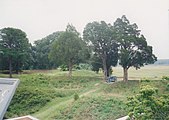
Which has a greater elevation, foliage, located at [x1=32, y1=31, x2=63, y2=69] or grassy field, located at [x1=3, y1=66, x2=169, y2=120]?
foliage, located at [x1=32, y1=31, x2=63, y2=69]

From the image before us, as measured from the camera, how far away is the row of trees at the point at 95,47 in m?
21.0

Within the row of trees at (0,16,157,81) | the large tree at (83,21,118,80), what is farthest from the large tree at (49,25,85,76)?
the large tree at (83,21,118,80)

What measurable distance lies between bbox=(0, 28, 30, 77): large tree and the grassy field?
299cm

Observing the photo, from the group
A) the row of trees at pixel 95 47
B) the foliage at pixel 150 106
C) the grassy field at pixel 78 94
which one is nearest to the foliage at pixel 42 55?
the row of trees at pixel 95 47

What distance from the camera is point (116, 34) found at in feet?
71.4

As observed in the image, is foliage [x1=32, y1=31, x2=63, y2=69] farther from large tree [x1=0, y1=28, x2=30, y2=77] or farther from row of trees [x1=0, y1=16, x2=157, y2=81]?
large tree [x1=0, y1=28, x2=30, y2=77]

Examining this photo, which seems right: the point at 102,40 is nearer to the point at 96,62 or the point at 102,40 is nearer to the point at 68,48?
the point at 96,62

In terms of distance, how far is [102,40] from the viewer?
22906 millimetres

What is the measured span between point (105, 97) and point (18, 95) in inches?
254

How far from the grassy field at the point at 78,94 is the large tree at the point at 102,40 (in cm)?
218

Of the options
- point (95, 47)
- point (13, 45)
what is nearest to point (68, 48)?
point (95, 47)

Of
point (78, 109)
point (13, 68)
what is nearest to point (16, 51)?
point (13, 68)

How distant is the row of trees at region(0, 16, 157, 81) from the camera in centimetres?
2097

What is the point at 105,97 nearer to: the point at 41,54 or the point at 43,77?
the point at 43,77
